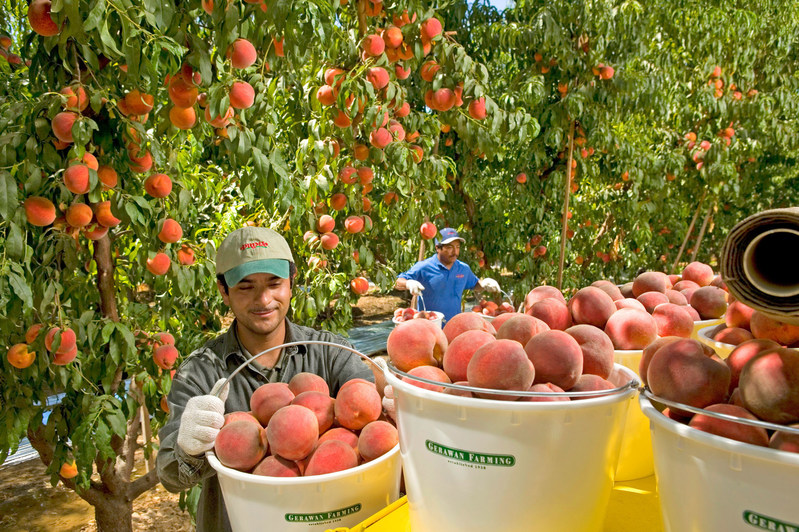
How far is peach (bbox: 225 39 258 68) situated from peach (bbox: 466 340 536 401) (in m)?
1.48

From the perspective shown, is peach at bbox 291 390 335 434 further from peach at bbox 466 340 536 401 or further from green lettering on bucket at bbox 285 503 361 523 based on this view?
peach at bbox 466 340 536 401

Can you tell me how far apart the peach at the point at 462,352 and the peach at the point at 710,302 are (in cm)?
87

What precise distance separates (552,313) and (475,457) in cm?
55

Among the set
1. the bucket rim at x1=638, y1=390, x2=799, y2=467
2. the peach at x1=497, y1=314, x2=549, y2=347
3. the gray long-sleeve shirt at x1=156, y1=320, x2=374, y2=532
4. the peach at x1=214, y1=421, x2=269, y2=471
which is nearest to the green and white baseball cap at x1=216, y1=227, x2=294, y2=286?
the gray long-sleeve shirt at x1=156, y1=320, x2=374, y2=532

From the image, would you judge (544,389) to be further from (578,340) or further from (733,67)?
(733,67)

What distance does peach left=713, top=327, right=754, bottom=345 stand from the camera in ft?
3.95

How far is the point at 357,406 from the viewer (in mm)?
1349

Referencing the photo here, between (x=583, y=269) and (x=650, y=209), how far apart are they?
121cm

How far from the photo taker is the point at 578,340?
1117 millimetres

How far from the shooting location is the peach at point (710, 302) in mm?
1570

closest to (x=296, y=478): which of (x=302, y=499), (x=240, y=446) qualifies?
(x=302, y=499)

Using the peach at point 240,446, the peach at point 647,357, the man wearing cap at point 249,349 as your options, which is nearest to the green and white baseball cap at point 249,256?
the man wearing cap at point 249,349

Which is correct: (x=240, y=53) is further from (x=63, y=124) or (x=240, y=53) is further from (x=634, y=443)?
(x=634, y=443)

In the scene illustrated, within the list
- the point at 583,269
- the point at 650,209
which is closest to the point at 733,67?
the point at 650,209
